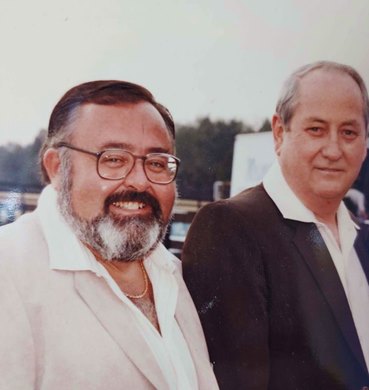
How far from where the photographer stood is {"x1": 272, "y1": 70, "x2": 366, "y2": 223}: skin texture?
1.68 meters

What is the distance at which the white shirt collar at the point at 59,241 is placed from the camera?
1.38 m

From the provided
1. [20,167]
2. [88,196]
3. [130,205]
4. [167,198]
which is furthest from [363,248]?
[20,167]

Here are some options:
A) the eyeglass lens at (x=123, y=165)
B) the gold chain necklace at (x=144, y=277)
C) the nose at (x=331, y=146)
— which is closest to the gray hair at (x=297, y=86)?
the nose at (x=331, y=146)

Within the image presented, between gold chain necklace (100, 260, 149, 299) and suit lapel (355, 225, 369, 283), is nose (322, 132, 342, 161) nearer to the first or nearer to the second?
suit lapel (355, 225, 369, 283)

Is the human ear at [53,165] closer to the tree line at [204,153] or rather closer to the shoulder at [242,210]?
the tree line at [204,153]

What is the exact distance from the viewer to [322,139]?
1688 mm

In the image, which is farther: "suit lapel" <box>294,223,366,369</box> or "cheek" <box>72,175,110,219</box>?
"suit lapel" <box>294,223,366,369</box>

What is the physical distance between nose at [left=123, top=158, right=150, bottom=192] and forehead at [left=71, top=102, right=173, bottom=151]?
4cm

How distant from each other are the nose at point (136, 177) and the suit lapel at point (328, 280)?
1.78 feet

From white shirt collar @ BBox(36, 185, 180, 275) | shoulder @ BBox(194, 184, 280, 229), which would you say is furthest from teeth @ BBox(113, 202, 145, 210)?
A: shoulder @ BBox(194, 184, 280, 229)

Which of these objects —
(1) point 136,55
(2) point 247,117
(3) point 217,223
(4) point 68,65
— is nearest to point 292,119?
(2) point 247,117

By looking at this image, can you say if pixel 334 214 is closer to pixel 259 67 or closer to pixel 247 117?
pixel 247 117

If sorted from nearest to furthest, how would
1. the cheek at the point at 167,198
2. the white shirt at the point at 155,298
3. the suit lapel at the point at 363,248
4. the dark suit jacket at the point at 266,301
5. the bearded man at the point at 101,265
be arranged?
the bearded man at the point at 101,265 < the white shirt at the point at 155,298 < the cheek at the point at 167,198 < the dark suit jacket at the point at 266,301 < the suit lapel at the point at 363,248

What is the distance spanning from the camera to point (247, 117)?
176cm
